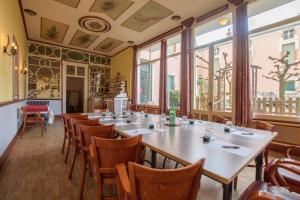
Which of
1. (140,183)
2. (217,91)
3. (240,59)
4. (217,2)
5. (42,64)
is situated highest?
(217,2)

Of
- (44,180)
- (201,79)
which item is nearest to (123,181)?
(44,180)

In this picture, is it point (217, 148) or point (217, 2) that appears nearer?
point (217, 148)

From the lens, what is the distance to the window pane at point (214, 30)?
4387 mm

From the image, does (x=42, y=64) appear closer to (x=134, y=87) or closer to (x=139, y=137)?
(x=134, y=87)

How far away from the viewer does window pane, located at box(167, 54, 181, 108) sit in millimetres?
5949

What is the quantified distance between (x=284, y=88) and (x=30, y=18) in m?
6.94

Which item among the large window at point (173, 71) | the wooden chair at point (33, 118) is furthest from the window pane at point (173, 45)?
the wooden chair at point (33, 118)

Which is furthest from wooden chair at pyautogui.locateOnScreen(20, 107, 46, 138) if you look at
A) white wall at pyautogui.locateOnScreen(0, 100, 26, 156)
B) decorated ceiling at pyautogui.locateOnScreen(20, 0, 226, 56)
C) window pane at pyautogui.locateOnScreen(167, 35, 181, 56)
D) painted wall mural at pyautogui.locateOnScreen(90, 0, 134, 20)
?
window pane at pyautogui.locateOnScreen(167, 35, 181, 56)

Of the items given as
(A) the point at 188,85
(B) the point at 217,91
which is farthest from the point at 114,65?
(B) the point at 217,91

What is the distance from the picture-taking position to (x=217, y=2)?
4.17 meters

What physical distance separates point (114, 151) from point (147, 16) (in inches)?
173

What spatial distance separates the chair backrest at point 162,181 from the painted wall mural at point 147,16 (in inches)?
168

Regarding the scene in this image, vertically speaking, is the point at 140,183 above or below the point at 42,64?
below

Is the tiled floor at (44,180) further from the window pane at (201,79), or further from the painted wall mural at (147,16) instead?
the painted wall mural at (147,16)
